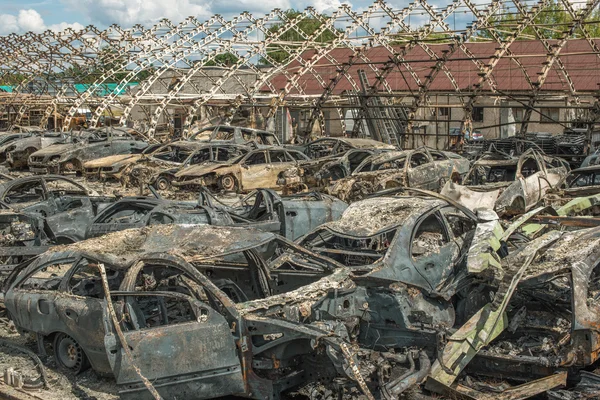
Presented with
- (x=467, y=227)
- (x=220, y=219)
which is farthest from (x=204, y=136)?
(x=467, y=227)

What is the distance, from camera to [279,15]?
127 feet

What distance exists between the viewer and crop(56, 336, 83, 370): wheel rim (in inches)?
329

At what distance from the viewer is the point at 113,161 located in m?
25.1

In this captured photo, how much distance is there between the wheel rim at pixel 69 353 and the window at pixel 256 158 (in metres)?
13.5

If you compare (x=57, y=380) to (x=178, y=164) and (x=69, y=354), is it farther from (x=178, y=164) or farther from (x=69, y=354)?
(x=178, y=164)

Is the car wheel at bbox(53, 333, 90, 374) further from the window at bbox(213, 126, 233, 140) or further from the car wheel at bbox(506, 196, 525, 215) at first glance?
the window at bbox(213, 126, 233, 140)

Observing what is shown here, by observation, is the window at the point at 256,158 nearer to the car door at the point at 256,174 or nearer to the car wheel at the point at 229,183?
the car door at the point at 256,174

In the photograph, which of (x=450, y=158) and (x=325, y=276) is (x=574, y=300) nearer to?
(x=325, y=276)

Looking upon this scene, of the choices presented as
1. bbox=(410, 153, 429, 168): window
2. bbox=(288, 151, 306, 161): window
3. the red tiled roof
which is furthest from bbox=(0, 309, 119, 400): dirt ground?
the red tiled roof

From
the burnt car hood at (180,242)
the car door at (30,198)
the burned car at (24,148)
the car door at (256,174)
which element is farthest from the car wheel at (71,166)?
the burnt car hood at (180,242)

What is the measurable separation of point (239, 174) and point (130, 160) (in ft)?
16.9

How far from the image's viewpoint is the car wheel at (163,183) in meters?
22.2

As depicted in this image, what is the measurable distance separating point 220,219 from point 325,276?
15.0 ft

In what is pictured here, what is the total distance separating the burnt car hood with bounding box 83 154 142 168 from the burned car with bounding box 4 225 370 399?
15.6m
